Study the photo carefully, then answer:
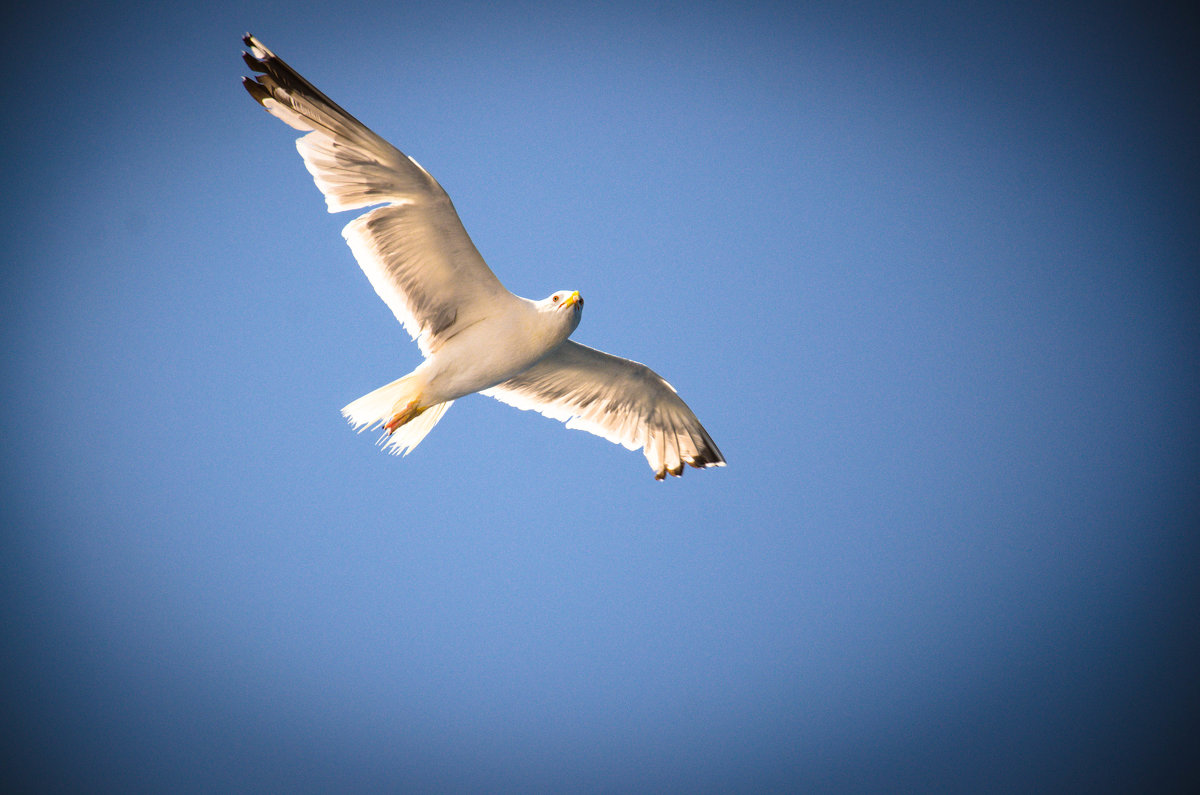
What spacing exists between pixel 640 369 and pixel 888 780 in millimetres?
10910

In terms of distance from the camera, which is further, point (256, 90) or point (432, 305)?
point (432, 305)

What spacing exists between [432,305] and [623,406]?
1477 mm

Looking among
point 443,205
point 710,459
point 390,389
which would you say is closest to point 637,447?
point 710,459

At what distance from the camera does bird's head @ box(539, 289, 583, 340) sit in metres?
4.11

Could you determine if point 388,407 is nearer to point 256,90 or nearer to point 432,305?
point 432,305

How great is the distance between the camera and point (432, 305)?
4418mm

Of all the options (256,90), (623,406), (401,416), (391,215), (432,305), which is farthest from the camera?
(623,406)

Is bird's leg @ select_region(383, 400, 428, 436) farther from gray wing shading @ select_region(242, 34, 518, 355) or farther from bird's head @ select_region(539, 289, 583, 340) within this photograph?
bird's head @ select_region(539, 289, 583, 340)

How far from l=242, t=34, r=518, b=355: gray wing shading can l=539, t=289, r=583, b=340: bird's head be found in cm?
32

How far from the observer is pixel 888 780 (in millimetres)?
12664

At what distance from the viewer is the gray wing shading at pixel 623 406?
5.04 meters

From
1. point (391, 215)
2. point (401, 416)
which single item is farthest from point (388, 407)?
point (391, 215)

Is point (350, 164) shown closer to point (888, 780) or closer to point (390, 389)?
point (390, 389)

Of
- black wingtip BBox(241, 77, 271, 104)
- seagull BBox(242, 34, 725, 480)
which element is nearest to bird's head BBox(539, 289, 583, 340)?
seagull BBox(242, 34, 725, 480)
